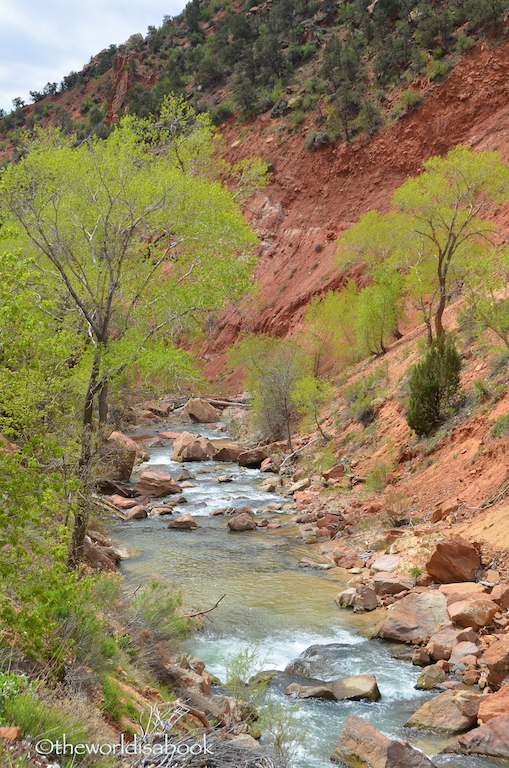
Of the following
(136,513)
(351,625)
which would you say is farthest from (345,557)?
(136,513)

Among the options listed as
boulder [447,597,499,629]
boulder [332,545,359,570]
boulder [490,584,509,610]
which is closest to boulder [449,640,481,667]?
boulder [447,597,499,629]

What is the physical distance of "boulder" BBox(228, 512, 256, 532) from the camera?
17750 millimetres

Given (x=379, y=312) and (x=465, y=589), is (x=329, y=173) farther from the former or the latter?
(x=465, y=589)

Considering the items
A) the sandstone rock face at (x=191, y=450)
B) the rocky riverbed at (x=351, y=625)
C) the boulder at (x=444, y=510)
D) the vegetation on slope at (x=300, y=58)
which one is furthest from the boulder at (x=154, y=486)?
the vegetation on slope at (x=300, y=58)

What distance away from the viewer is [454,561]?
1145cm

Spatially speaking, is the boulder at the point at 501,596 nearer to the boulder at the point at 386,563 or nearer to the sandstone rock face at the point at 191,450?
the boulder at the point at 386,563

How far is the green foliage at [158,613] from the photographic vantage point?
8688mm

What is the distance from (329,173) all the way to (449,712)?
181ft

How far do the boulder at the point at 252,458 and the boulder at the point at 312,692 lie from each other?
1984 cm

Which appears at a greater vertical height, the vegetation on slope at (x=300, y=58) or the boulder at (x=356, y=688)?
the vegetation on slope at (x=300, y=58)

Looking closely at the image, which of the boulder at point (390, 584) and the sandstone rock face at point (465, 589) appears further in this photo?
the boulder at point (390, 584)

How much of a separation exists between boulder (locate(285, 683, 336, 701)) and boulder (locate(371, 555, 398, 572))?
4.78m

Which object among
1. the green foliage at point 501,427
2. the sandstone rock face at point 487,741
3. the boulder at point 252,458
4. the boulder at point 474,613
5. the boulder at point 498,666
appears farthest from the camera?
the boulder at point 252,458

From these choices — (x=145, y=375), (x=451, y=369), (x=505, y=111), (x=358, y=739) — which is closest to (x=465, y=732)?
(x=358, y=739)
